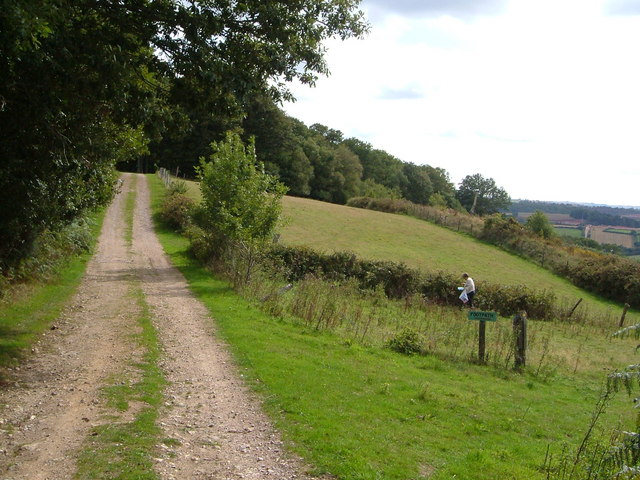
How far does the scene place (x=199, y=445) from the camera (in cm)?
744

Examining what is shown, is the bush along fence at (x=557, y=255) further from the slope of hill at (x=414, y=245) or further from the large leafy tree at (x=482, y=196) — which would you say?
the large leafy tree at (x=482, y=196)

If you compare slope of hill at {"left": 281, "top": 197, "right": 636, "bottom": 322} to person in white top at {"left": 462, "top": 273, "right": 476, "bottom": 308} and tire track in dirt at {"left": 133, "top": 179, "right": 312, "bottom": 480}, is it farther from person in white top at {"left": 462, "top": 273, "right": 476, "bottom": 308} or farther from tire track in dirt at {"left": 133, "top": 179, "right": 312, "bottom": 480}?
tire track in dirt at {"left": 133, "top": 179, "right": 312, "bottom": 480}

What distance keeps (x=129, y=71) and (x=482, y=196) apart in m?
136

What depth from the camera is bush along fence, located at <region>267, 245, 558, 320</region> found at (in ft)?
99.0

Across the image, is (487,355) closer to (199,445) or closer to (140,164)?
(199,445)

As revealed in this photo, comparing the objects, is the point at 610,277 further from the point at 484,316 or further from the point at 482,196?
the point at 482,196

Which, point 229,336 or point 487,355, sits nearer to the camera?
point 229,336

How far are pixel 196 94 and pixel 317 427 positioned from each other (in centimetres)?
655

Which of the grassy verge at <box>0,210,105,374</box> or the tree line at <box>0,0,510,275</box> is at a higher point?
the tree line at <box>0,0,510,275</box>

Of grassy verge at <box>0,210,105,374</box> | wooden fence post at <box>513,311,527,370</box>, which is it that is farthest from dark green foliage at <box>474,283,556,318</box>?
grassy verge at <box>0,210,105,374</box>

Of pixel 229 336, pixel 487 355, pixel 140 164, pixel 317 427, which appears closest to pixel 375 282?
pixel 487 355

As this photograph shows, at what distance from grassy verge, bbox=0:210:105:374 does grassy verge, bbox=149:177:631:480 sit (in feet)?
13.7

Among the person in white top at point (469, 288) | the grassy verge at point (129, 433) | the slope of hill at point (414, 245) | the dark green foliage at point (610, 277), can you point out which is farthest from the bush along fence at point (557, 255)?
the grassy verge at point (129, 433)

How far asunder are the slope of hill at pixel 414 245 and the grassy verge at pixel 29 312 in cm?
2122
